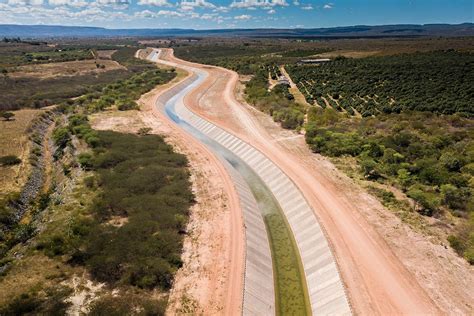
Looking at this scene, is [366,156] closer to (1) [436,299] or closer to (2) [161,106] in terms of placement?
(1) [436,299]

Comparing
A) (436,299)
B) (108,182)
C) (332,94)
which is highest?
(332,94)

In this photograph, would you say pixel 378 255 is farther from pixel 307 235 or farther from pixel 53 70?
pixel 53 70

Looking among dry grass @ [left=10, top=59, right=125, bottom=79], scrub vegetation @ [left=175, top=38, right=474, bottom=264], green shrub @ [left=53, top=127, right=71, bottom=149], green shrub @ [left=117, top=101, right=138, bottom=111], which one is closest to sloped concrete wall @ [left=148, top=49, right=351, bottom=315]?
scrub vegetation @ [left=175, top=38, right=474, bottom=264]

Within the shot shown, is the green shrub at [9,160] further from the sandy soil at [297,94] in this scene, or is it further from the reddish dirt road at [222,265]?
the sandy soil at [297,94]

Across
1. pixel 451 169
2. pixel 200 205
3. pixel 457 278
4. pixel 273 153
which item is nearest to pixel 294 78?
pixel 273 153

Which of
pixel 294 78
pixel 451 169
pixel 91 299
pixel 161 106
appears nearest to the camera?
pixel 91 299

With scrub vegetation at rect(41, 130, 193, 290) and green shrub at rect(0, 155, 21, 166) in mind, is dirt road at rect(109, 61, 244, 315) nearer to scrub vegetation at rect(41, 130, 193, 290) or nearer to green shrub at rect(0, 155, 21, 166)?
scrub vegetation at rect(41, 130, 193, 290)

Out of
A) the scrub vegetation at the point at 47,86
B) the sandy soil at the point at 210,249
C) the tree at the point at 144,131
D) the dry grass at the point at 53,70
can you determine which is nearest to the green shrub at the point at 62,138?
the tree at the point at 144,131
